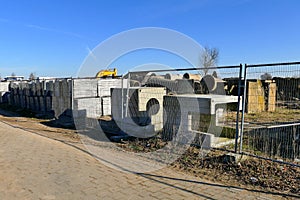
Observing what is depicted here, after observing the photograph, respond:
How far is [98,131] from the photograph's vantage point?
8555 millimetres

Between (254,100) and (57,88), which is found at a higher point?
(57,88)

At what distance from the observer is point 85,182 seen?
426 centimetres

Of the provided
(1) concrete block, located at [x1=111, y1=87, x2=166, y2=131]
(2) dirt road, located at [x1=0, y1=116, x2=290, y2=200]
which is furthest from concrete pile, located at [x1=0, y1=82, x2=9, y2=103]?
(2) dirt road, located at [x1=0, y1=116, x2=290, y2=200]

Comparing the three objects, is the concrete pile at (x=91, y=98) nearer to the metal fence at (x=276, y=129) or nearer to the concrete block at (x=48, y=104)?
the concrete block at (x=48, y=104)

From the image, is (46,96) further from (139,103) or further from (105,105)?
(139,103)

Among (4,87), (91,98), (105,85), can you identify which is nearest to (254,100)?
(105,85)

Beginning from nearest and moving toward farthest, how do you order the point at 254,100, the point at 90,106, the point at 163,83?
1. the point at 90,106
2. the point at 163,83
3. the point at 254,100

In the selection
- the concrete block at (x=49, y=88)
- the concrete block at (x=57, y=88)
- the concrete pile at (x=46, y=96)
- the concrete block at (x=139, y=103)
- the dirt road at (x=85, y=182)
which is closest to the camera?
the dirt road at (x=85, y=182)

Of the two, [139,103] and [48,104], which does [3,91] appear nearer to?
[48,104]

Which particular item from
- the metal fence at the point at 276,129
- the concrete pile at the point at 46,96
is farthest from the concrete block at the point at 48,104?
the metal fence at the point at 276,129

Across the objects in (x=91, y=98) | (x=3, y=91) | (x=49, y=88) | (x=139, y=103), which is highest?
(x=49, y=88)

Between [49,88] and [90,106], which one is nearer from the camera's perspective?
[90,106]

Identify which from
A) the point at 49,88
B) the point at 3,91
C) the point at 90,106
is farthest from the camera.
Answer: the point at 3,91

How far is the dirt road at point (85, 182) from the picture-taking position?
3750 millimetres
